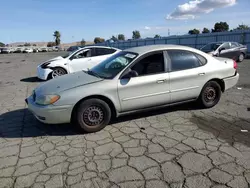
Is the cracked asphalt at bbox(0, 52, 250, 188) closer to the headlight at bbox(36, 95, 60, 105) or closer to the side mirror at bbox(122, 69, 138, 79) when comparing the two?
the headlight at bbox(36, 95, 60, 105)

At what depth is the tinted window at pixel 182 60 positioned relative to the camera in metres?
4.67

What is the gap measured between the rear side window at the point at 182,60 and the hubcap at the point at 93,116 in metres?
1.75

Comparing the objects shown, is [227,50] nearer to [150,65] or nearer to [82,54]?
[82,54]

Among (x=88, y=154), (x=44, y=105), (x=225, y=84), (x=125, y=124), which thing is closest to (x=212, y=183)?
(x=88, y=154)

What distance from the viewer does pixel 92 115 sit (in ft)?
13.4

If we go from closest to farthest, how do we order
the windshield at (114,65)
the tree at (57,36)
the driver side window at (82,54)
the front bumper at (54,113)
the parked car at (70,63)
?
the front bumper at (54,113)
the windshield at (114,65)
the parked car at (70,63)
the driver side window at (82,54)
the tree at (57,36)

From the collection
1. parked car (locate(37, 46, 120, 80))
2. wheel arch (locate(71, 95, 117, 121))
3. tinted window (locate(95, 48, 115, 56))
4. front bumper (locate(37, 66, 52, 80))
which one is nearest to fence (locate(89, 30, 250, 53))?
tinted window (locate(95, 48, 115, 56))

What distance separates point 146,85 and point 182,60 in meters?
1.08

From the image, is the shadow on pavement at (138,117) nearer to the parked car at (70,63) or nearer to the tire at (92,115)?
the tire at (92,115)

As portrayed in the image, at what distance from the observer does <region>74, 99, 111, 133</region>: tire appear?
3969mm

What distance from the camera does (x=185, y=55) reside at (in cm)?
484

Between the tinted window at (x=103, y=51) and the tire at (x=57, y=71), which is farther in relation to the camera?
the tinted window at (x=103, y=51)

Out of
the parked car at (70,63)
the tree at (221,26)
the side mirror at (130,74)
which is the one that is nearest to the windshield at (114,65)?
the side mirror at (130,74)

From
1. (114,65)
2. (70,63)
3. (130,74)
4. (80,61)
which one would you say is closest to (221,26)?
(80,61)
